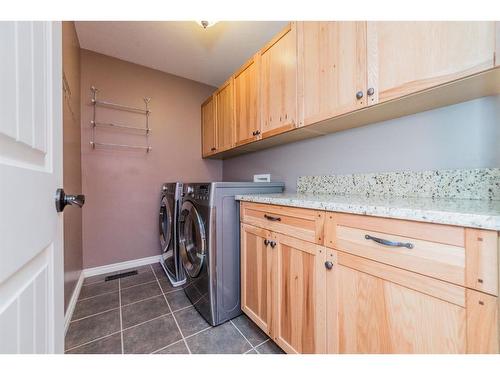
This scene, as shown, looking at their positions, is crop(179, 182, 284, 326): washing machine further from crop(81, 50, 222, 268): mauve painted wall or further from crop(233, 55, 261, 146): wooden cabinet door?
crop(81, 50, 222, 268): mauve painted wall

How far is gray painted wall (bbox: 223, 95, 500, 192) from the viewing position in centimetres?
92

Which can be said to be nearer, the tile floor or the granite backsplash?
the granite backsplash

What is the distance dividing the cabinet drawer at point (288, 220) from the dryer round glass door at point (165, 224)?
3.72ft

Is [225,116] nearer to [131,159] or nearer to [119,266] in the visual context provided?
[131,159]

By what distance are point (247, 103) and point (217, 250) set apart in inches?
53.4

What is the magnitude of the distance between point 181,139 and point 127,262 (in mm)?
1696

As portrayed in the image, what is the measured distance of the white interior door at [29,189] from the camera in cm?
32

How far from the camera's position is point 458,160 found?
0.98m

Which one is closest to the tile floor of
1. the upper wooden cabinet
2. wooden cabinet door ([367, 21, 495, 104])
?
the upper wooden cabinet

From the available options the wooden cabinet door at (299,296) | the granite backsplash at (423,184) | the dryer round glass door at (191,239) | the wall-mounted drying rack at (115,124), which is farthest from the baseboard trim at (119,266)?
the granite backsplash at (423,184)

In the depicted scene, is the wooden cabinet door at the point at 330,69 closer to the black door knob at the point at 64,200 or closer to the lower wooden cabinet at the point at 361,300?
the lower wooden cabinet at the point at 361,300

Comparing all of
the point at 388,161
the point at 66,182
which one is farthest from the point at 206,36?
the point at 388,161

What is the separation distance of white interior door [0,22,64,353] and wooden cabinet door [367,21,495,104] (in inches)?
49.5
